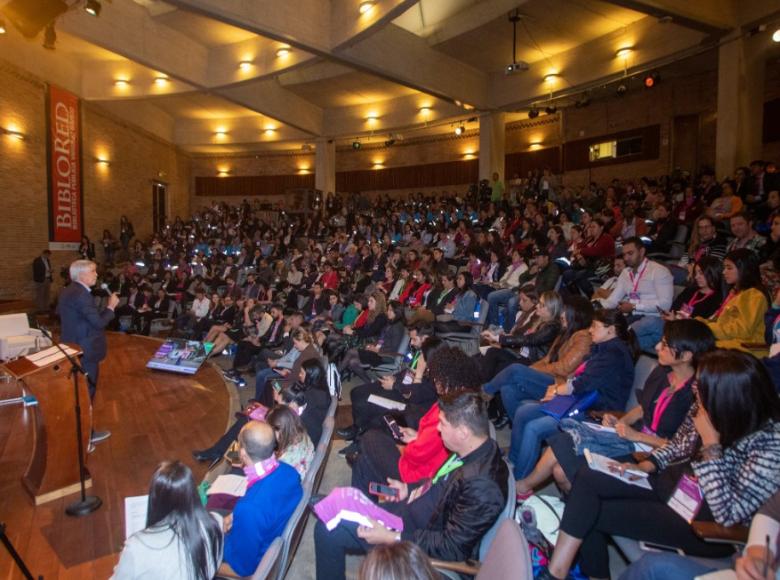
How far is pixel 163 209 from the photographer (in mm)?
19469

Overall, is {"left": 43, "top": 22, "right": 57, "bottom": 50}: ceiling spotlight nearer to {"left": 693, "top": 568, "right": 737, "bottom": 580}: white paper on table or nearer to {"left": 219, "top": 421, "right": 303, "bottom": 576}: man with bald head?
{"left": 219, "top": 421, "right": 303, "bottom": 576}: man with bald head

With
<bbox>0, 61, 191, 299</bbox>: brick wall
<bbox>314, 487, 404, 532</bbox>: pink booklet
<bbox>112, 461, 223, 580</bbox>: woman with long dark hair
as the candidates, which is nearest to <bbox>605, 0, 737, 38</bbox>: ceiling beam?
<bbox>314, 487, 404, 532</bbox>: pink booklet

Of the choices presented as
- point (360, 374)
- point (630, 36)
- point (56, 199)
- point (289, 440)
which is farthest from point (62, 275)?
point (630, 36)

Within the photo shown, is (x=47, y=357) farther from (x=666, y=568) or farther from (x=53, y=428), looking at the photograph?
(x=666, y=568)

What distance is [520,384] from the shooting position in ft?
12.1

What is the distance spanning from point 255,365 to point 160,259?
946 cm

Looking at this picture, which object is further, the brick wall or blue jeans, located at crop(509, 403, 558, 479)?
the brick wall

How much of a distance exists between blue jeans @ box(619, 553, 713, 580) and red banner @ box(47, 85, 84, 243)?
1535cm

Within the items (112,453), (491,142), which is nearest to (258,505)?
(112,453)

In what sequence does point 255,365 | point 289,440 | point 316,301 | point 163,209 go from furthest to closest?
point 163,209 < point 316,301 < point 255,365 < point 289,440

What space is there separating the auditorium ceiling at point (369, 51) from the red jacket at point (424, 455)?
24.9 ft

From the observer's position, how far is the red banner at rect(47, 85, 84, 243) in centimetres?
1328

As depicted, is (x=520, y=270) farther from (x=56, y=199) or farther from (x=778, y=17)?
(x=56, y=199)

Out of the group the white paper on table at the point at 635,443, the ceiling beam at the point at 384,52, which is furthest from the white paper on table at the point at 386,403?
the ceiling beam at the point at 384,52
